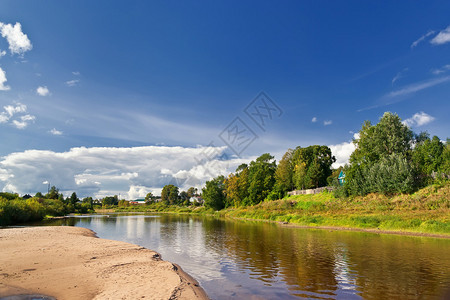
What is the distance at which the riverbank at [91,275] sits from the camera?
38.8 feet

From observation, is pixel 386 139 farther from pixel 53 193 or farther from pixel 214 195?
pixel 53 193

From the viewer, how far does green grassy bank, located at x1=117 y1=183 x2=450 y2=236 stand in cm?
3525

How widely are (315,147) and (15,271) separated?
86.5 m

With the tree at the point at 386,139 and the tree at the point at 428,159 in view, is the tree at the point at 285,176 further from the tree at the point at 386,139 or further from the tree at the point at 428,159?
the tree at the point at 428,159

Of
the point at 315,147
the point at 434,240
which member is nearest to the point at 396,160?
the point at 434,240

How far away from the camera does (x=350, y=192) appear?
5928 cm

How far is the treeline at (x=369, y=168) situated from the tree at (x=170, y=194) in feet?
291

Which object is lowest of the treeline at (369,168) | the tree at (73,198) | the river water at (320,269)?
the river water at (320,269)

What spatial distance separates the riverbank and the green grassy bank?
34042 mm

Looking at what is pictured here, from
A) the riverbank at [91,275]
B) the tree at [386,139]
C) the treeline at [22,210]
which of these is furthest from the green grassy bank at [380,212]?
the treeline at [22,210]

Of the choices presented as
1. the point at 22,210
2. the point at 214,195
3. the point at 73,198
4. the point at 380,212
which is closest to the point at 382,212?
A: the point at 380,212

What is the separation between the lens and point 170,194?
18688cm

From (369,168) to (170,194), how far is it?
14966cm

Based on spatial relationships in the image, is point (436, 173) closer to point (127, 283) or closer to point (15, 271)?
point (127, 283)
